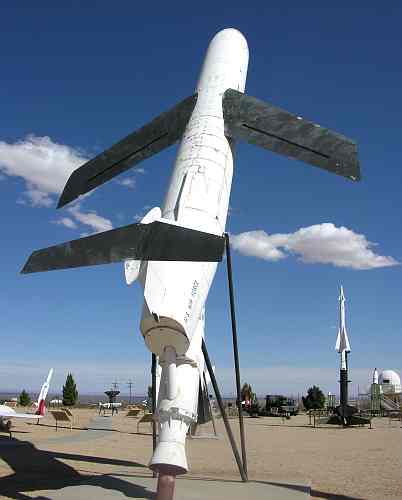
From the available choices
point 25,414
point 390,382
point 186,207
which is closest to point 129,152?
point 186,207

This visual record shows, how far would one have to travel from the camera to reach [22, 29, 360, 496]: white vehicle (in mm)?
6840

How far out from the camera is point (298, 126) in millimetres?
9281

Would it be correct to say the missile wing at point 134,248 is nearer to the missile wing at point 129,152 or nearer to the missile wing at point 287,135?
the missile wing at point 287,135

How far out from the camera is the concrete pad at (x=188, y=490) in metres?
8.58

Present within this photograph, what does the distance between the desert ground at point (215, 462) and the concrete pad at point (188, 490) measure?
12cm

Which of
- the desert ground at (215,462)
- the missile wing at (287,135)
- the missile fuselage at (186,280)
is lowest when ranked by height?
the desert ground at (215,462)

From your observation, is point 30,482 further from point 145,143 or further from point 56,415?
point 56,415

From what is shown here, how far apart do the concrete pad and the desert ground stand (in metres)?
0.12

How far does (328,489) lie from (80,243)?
718 cm

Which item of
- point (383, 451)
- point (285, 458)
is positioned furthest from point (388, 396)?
point (285, 458)

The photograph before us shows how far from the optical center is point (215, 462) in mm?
13508

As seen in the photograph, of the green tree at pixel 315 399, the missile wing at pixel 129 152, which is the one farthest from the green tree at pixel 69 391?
the missile wing at pixel 129 152

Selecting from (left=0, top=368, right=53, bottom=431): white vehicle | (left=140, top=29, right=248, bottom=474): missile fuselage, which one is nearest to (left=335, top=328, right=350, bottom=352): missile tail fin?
(left=0, top=368, right=53, bottom=431): white vehicle

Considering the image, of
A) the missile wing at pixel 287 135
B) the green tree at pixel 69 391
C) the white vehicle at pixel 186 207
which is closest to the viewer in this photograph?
the white vehicle at pixel 186 207
